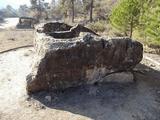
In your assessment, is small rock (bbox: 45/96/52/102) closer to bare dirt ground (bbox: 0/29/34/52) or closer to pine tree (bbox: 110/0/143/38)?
bare dirt ground (bbox: 0/29/34/52)

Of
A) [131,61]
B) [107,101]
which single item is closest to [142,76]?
[131,61]

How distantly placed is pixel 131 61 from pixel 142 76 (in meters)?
1.57

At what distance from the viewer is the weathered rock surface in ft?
44.9

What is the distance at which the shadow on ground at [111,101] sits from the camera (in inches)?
498

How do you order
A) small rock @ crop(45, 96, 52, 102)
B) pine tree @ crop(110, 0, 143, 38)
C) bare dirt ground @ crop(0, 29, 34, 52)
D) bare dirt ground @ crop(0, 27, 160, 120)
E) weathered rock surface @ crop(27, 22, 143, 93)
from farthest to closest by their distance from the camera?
bare dirt ground @ crop(0, 29, 34, 52)
pine tree @ crop(110, 0, 143, 38)
weathered rock surface @ crop(27, 22, 143, 93)
small rock @ crop(45, 96, 52, 102)
bare dirt ground @ crop(0, 27, 160, 120)

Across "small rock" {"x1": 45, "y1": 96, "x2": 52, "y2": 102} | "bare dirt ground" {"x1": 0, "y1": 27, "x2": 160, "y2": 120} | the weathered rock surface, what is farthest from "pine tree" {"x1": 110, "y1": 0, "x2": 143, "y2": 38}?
"small rock" {"x1": 45, "y1": 96, "x2": 52, "y2": 102}

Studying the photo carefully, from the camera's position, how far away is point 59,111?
12.8 metres

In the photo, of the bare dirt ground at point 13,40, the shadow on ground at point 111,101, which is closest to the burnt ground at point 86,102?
the shadow on ground at point 111,101

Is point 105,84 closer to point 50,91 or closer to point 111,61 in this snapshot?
point 111,61

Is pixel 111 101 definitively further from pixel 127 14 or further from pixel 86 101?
pixel 127 14

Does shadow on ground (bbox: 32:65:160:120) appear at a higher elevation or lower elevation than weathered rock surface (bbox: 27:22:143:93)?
lower

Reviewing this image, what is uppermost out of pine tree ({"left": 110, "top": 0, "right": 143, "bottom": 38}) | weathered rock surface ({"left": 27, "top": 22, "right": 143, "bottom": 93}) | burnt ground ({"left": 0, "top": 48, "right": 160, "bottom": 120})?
pine tree ({"left": 110, "top": 0, "right": 143, "bottom": 38})

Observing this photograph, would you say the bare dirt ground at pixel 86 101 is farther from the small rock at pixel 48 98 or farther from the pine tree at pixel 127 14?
the pine tree at pixel 127 14

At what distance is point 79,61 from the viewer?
45.9 ft
